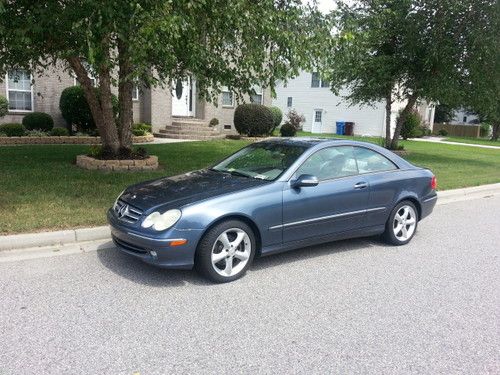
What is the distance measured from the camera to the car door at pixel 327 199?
5.23 m

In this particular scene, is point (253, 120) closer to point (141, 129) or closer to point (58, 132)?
point (141, 129)

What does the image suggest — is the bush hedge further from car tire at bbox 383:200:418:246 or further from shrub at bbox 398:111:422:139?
shrub at bbox 398:111:422:139

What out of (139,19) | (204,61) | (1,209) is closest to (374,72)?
(204,61)

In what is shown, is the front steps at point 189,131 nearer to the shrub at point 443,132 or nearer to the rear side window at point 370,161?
the rear side window at point 370,161

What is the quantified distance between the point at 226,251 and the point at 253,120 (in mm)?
15679

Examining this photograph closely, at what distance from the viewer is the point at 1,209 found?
664 centimetres

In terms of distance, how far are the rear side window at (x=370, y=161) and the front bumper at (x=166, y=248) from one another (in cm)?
261

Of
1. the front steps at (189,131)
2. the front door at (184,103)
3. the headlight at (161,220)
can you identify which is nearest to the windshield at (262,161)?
the headlight at (161,220)

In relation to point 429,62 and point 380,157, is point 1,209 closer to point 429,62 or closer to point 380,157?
point 380,157


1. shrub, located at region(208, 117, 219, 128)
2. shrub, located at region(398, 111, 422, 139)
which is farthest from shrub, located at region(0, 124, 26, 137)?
shrub, located at region(398, 111, 422, 139)

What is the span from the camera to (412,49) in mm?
15281

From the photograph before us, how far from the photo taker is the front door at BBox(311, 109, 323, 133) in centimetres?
3556

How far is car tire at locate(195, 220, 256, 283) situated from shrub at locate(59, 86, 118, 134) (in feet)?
41.7

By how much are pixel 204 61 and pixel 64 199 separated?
337 centimetres
